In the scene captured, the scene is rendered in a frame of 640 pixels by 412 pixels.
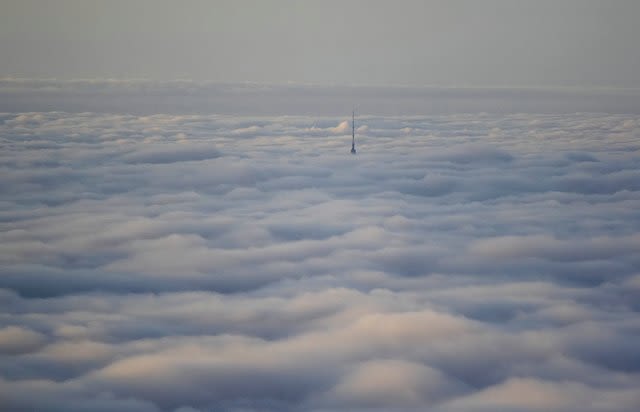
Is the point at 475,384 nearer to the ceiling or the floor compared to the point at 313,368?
nearer to the floor

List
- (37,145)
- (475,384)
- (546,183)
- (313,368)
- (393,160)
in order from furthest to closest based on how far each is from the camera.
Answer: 1. (37,145)
2. (393,160)
3. (546,183)
4. (475,384)
5. (313,368)

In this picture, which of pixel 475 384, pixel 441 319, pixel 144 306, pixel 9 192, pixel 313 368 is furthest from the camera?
pixel 9 192

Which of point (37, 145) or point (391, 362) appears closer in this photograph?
point (391, 362)

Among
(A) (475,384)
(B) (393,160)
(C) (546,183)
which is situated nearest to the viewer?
(A) (475,384)

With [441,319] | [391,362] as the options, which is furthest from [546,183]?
[391,362]

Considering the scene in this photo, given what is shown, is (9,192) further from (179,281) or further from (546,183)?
(546,183)

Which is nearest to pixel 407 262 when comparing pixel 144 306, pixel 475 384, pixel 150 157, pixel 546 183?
pixel 475 384

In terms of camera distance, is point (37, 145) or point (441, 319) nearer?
point (441, 319)

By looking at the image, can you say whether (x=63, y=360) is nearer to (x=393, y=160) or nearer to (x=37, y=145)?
(x=393, y=160)

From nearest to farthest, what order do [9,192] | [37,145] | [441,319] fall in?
[441,319] → [9,192] → [37,145]
